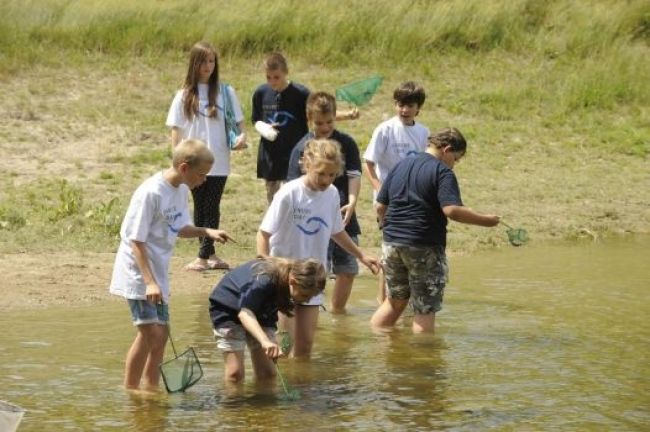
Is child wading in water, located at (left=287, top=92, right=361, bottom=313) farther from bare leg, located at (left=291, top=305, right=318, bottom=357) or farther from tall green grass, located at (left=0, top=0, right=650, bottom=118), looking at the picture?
tall green grass, located at (left=0, top=0, right=650, bottom=118)

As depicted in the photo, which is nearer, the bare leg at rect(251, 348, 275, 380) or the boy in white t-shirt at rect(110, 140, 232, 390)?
the boy in white t-shirt at rect(110, 140, 232, 390)

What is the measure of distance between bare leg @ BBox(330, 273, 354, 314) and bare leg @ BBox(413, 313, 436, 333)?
73cm

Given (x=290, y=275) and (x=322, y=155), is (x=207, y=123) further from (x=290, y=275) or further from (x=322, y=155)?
(x=290, y=275)

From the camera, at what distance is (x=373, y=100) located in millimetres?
16219

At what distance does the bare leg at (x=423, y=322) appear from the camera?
841cm

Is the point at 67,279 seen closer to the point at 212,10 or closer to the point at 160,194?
the point at 160,194

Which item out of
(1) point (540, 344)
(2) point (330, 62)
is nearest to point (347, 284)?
(1) point (540, 344)

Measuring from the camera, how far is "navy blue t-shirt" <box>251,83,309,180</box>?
32.3 feet

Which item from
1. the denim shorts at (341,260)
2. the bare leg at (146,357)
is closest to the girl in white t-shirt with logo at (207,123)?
the denim shorts at (341,260)

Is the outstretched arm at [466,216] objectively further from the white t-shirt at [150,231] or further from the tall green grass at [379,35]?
the tall green grass at [379,35]

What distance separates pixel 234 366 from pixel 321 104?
1.71 metres

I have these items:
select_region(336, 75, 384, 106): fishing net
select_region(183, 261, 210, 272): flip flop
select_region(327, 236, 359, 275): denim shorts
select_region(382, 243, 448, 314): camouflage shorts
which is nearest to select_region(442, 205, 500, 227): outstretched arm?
select_region(382, 243, 448, 314): camouflage shorts

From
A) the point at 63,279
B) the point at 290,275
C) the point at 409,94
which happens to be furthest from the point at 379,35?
the point at 290,275

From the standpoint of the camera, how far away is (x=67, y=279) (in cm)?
1003
